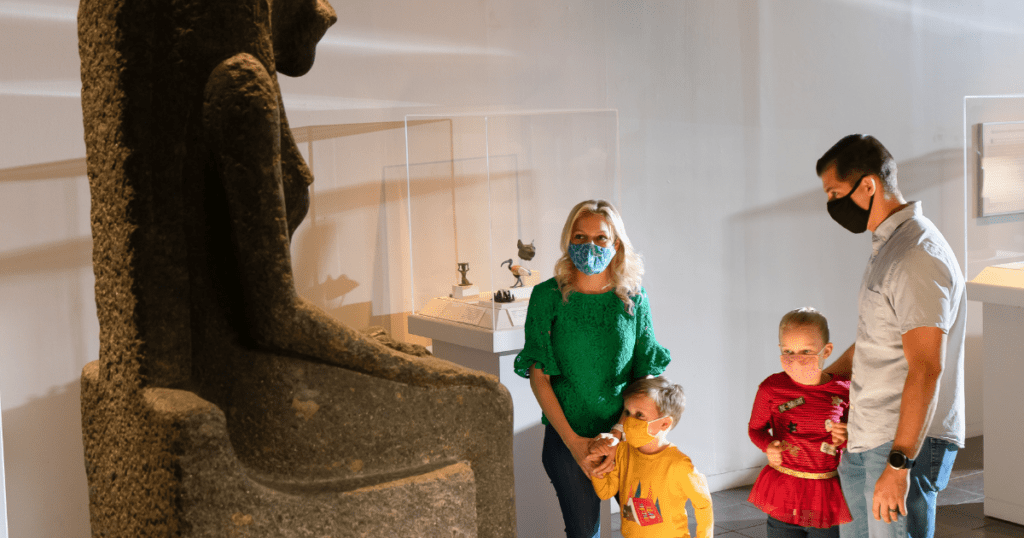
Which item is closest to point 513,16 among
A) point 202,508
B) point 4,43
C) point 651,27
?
point 651,27

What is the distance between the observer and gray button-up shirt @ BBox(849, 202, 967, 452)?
2.57 meters

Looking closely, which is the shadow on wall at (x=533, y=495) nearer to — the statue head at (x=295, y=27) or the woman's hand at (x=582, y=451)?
the woman's hand at (x=582, y=451)

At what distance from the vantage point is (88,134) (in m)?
1.70

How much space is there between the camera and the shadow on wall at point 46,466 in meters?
3.56

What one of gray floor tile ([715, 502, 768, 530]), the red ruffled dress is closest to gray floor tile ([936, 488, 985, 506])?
gray floor tile ([715, 502, 768, 530])

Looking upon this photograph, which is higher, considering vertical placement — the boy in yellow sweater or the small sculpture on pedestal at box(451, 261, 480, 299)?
the small sculpture on pedestal at box(451, 261, 480, 299)

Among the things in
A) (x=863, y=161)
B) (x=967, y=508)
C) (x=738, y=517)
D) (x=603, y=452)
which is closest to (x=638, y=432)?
(x=603, y=452)

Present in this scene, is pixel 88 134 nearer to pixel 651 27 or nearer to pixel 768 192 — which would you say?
pixel 651 27

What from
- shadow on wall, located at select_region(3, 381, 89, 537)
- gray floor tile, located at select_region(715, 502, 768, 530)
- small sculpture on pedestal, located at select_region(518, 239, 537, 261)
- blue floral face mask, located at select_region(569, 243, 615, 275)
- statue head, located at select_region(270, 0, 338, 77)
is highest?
statue head, located at select_region(270, 0, 338, 77)

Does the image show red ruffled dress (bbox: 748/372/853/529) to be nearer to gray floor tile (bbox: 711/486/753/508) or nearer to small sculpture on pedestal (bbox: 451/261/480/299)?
small sculpture on pedestal (bbox: 451/261/480/299)

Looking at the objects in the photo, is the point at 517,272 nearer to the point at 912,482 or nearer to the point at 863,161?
the point at 863,161

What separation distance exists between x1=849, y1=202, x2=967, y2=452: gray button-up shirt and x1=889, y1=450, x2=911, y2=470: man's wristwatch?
0.46 feet

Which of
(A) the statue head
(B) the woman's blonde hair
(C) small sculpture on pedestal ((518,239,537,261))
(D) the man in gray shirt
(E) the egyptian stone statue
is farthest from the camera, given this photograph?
(C) small sculpture on pedestal ((518,239,537,261))

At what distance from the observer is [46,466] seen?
11.9 feet
